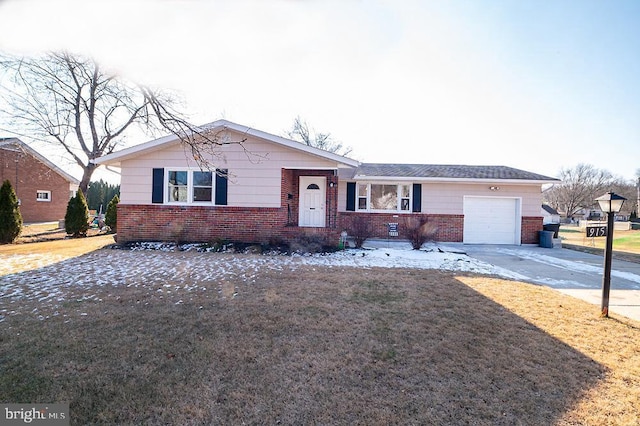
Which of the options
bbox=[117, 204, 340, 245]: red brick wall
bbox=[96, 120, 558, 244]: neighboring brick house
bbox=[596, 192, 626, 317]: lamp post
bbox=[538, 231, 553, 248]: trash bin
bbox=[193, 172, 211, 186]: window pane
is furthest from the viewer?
bbox=[538, 231, 553, 248]: trash bin

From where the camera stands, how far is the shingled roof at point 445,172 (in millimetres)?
13944

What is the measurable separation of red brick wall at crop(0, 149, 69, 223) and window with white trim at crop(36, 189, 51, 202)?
0.22 meters

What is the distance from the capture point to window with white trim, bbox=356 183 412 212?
14.5 m

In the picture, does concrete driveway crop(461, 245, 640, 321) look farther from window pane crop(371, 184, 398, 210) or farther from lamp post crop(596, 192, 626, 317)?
window pane crop(371, 184, 398, 210)

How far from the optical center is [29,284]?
19.0ft

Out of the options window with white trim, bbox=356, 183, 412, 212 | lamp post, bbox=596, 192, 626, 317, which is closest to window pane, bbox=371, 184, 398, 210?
window with white trim, bbox=356, 183, 412, 212

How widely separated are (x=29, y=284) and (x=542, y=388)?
8.26 metres

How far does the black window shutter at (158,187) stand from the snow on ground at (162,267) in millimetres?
1699

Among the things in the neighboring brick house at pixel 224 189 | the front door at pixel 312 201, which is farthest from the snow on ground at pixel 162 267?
the front door at pixel 312 201

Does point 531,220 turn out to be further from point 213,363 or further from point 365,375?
point 213,363

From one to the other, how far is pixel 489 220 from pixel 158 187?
14.4 m

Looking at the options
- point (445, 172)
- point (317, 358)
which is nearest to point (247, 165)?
point (317, 358)

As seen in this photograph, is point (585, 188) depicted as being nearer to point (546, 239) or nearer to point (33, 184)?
point (546, 239)

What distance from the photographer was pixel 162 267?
24.6 feet
